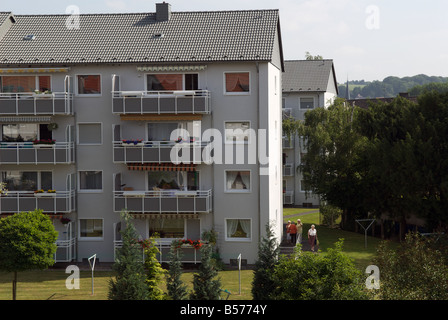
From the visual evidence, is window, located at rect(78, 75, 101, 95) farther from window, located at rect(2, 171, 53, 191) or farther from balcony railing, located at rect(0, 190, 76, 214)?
balcony railing, located at rect(0, 190, 76, 214)

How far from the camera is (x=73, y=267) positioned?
36.6 metres

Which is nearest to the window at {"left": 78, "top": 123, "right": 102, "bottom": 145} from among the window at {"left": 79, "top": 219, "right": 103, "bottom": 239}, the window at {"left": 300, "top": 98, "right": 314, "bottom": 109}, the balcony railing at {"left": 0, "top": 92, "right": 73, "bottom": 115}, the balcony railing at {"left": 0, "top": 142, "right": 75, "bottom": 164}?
the balcony railing at {"left": 0, "top": 92, "right": 73, "bottom": 115}

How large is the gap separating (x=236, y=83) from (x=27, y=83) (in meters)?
11.5

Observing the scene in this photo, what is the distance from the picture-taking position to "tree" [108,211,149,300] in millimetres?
25016

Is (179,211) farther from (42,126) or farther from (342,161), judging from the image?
(342,161)

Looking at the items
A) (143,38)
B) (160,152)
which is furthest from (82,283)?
(143,38)

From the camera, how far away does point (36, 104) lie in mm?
36719

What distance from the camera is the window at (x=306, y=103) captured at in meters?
67.2

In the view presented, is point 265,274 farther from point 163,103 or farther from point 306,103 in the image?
point 306,103

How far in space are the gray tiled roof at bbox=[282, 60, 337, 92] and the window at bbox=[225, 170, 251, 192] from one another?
102 ft

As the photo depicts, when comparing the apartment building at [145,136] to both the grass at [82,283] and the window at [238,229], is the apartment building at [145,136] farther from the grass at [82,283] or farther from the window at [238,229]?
the grass at [82,283]

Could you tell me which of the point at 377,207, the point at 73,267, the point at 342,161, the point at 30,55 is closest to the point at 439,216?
the point at 377,207

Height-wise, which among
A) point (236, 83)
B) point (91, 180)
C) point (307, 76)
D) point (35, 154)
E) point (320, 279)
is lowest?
point (320, 279)

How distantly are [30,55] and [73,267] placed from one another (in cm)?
1180
